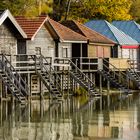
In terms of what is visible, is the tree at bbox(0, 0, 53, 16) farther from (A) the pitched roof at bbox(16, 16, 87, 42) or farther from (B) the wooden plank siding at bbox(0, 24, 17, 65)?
(B) the wooden plank siding at bbox(0, 24, 17, 65)

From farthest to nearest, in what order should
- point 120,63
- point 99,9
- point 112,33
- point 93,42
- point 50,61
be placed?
1. point 99,9
2. point 112,33
3. point 120,63
4. point 93,42
5. point 50,61

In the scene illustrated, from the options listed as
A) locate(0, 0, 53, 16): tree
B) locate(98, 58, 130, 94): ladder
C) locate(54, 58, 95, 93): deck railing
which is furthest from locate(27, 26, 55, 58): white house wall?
locate(0, 0, 53, 16): tree

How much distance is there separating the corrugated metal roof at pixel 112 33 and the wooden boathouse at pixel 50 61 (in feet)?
12.9

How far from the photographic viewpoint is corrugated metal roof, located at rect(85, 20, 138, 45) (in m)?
68.6

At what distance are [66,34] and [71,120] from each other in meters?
23.1

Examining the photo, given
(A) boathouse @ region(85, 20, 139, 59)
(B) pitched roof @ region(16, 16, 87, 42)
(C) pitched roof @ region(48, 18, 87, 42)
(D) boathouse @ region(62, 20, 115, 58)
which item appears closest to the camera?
(B) pitched roof @ region(16, 16, 87, 42)

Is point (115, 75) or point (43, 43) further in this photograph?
point (115, 75)

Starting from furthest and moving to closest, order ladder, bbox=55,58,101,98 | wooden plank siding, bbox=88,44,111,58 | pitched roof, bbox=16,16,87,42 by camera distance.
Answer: wooden plank siding, bbox=88,44,111,58, pitched roof, bbox=16,16,87,42, ladder, bbox=55,58,101,98

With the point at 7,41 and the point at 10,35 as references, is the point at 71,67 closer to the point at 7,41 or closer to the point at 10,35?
the point at 10,35

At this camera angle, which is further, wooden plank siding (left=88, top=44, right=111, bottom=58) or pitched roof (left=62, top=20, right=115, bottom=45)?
wooden plank siding (left=88, top=44, right=111, bottom=58)

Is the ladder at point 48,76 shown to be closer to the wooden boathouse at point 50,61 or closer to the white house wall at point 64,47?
the wooden boathouse at point 50,61

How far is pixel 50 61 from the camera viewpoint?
49.6 m

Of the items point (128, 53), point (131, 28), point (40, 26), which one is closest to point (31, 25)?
point (40, 26)

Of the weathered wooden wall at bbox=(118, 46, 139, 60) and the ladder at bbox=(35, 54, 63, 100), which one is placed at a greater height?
the weathered wooden wall at bbox=(118, 46, 139, 60)
